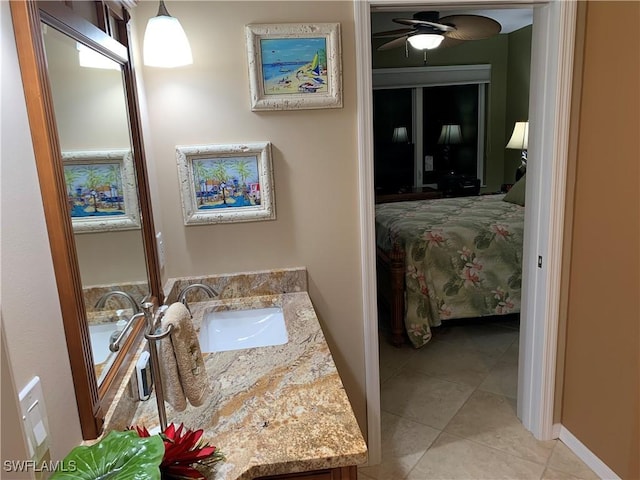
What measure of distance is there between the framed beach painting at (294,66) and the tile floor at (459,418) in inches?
66.3

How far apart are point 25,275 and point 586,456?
239 centimetres

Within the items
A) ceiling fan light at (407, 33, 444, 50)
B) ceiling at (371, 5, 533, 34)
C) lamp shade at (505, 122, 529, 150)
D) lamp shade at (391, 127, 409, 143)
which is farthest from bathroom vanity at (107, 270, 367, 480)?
lamp shade at (391, 127, 409, 143)

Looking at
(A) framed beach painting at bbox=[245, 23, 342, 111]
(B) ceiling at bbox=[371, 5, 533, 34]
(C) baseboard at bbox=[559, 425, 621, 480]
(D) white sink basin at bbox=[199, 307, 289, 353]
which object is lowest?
(C) baseboard at bbox=[559, 425, 621, 480]

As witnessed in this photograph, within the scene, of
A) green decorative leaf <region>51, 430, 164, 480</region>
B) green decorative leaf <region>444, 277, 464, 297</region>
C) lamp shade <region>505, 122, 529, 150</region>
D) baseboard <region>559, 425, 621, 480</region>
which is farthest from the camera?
lamp shade <region>505, 122, 529, 150</region>

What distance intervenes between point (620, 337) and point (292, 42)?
1.74 metres

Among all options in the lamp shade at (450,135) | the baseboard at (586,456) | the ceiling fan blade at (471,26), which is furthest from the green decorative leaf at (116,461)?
the lamp shade at (450,135)

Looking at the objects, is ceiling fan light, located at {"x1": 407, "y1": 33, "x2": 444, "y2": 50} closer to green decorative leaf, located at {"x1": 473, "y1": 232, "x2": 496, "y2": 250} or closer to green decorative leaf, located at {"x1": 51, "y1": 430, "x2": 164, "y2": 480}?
green decorative leaf, located at {"x1": 473, "y1": 232, "x2": 496, "y2": 250}

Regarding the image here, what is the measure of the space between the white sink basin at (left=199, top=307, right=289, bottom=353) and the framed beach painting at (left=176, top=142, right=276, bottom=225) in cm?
39

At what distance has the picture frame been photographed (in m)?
1.10

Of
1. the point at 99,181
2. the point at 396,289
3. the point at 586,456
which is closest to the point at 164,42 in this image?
the point at 99,181

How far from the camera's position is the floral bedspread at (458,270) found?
3.43 metres

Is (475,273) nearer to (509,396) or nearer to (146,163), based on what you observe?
(509,396)

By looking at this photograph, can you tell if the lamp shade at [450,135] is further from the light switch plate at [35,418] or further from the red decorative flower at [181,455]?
the light switch plate at [35,418]

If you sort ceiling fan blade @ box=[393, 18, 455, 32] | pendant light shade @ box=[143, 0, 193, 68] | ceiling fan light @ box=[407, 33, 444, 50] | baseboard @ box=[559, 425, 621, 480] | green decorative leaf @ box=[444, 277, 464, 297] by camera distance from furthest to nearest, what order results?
ceiling fan light @ box=[407, 33, 444, 50]
green decorative leaf @ box=[444, 277, 464, 297]
ceiling fan blade @ box=[393, 18, 455, 32]
baseboard @ box=[559, 425, 621, 480]
pendant light shade @ box=[143, 0, 193, 68]
